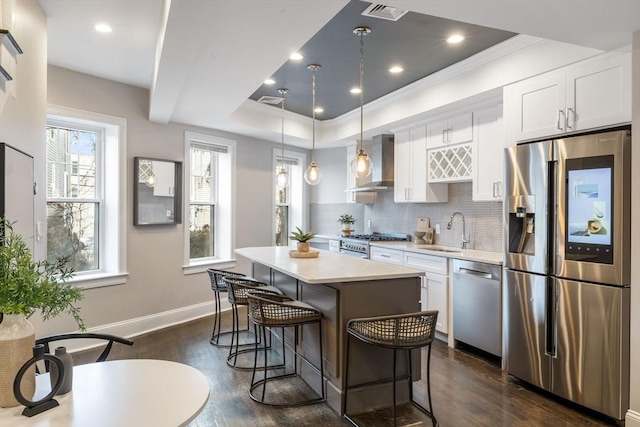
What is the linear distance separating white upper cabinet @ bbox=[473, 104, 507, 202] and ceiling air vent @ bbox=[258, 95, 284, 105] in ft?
8.03

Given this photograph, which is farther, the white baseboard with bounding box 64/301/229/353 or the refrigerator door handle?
the white baseboard with bounding box 64/301/229/353

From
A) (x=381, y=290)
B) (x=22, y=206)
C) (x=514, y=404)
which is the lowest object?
(x=514, y=404)

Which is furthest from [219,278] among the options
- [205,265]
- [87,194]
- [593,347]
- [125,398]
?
[593,347]

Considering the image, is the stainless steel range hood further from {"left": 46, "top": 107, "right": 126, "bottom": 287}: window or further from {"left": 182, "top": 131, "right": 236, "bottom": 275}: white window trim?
{"left": 46, "top": 107, "right": 126, "bottom": 287}: window

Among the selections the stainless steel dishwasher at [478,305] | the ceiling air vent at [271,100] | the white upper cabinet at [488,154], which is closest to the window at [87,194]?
the ceiling air vent at [271,100]

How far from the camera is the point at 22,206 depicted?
2.21 meters

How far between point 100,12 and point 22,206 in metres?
1.55

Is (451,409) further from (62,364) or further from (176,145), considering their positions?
(176,145)

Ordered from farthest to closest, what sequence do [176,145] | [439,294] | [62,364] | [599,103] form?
[176,145]
[439,294]
[599,103]
[62,364]

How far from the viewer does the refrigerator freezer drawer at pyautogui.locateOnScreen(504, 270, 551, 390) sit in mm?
2928

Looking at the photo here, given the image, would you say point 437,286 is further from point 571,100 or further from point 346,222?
point 346,222

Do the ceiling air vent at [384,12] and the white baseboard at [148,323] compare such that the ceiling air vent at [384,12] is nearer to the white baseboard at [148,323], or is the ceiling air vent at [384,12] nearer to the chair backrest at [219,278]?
the chair backrest at [219,278]

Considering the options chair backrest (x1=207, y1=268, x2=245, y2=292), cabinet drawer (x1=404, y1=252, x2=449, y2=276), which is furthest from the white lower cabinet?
chair backrest (x1=207, y1=268, x2=245, y2=292)

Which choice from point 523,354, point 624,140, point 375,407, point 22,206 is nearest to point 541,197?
point 624,140
